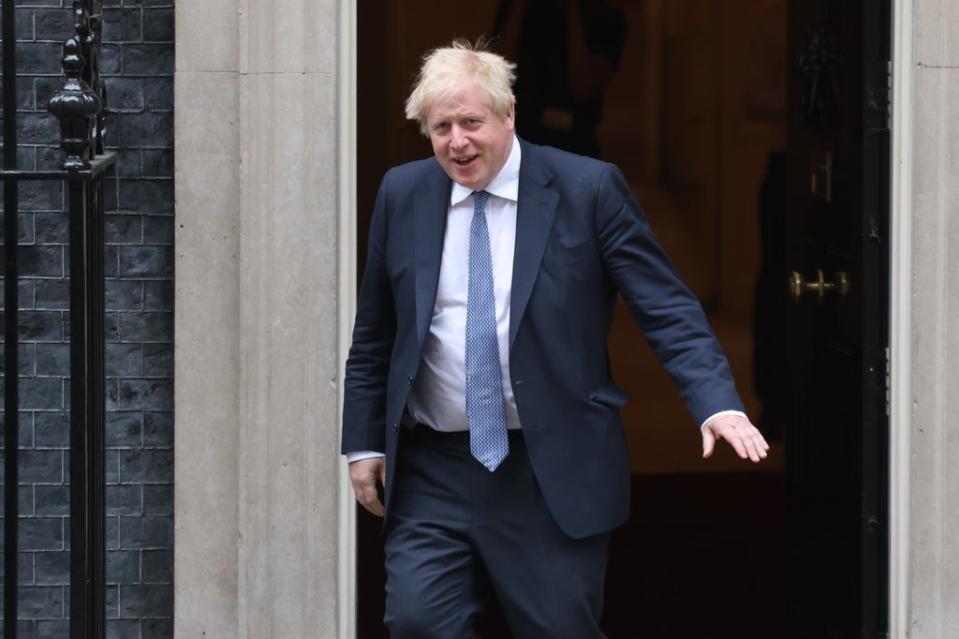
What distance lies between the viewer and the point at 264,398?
5.41m

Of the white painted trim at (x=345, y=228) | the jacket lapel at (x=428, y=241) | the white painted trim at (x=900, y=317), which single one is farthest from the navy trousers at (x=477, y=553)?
the white painted trim at (x=900, y=317)

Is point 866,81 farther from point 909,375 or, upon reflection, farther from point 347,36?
point 347,36

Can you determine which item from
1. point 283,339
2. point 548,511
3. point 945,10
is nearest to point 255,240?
point 283,339

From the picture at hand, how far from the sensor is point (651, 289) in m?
4.21

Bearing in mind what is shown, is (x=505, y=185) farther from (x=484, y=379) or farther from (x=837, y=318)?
(x=837, y=318)

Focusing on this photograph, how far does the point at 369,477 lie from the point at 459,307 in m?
0.48

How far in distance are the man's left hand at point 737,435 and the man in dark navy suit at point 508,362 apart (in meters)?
0.07

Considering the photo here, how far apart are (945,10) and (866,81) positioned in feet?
0.92

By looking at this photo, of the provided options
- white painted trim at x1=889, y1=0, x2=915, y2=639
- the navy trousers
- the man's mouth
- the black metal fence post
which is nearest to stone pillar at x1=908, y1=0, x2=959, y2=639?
white painted trim at x1=889, y1=0, x2=915, y2=639

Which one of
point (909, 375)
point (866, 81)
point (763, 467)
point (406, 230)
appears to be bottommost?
point (763, 467)

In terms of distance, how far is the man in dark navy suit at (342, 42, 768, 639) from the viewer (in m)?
4.16

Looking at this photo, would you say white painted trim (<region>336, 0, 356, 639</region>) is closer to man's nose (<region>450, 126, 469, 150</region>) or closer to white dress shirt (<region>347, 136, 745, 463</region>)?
white dress shirt (<region>347, 136, 745, 463</region>)

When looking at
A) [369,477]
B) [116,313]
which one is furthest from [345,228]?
[369,477]

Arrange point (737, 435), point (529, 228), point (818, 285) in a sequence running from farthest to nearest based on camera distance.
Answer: point (818, 285)
point (529, 228)
point (737, 435)
